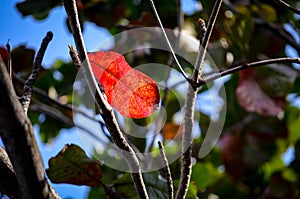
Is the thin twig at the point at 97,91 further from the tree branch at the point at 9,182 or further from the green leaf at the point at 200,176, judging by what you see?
the green leaf at the point at 200,176

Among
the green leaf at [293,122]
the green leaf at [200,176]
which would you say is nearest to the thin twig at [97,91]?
the green leaf at [200,176]

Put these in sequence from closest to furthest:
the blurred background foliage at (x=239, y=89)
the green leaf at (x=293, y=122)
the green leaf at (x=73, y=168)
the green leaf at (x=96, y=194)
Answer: the green leaf at (x=73, y=168) → the green leaf at (x=96, y=194) → the blurred background foliage at (x=239, y=89) → the green leaf at (x=293, y=122)

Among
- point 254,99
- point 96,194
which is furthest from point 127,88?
point 254,99

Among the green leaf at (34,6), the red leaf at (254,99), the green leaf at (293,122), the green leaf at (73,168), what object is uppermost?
the green leaf at (34,6)

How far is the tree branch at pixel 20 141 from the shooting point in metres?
0.35

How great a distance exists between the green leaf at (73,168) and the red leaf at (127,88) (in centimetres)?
21

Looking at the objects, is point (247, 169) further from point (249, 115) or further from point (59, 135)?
point (59, 135)

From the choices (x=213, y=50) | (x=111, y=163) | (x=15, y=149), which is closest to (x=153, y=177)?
(x=111, y=163)

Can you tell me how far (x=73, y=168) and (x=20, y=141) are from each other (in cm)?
36

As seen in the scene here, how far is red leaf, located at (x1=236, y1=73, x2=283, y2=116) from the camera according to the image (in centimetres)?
114

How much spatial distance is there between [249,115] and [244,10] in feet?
0.97

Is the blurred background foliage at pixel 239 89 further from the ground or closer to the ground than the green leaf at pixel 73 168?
closer to the ground

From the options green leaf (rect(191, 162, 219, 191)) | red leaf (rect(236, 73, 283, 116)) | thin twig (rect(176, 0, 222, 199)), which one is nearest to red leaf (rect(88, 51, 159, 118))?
thin twig (rect(176, 0, 222, 199))

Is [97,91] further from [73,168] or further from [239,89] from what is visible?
[239,89]
